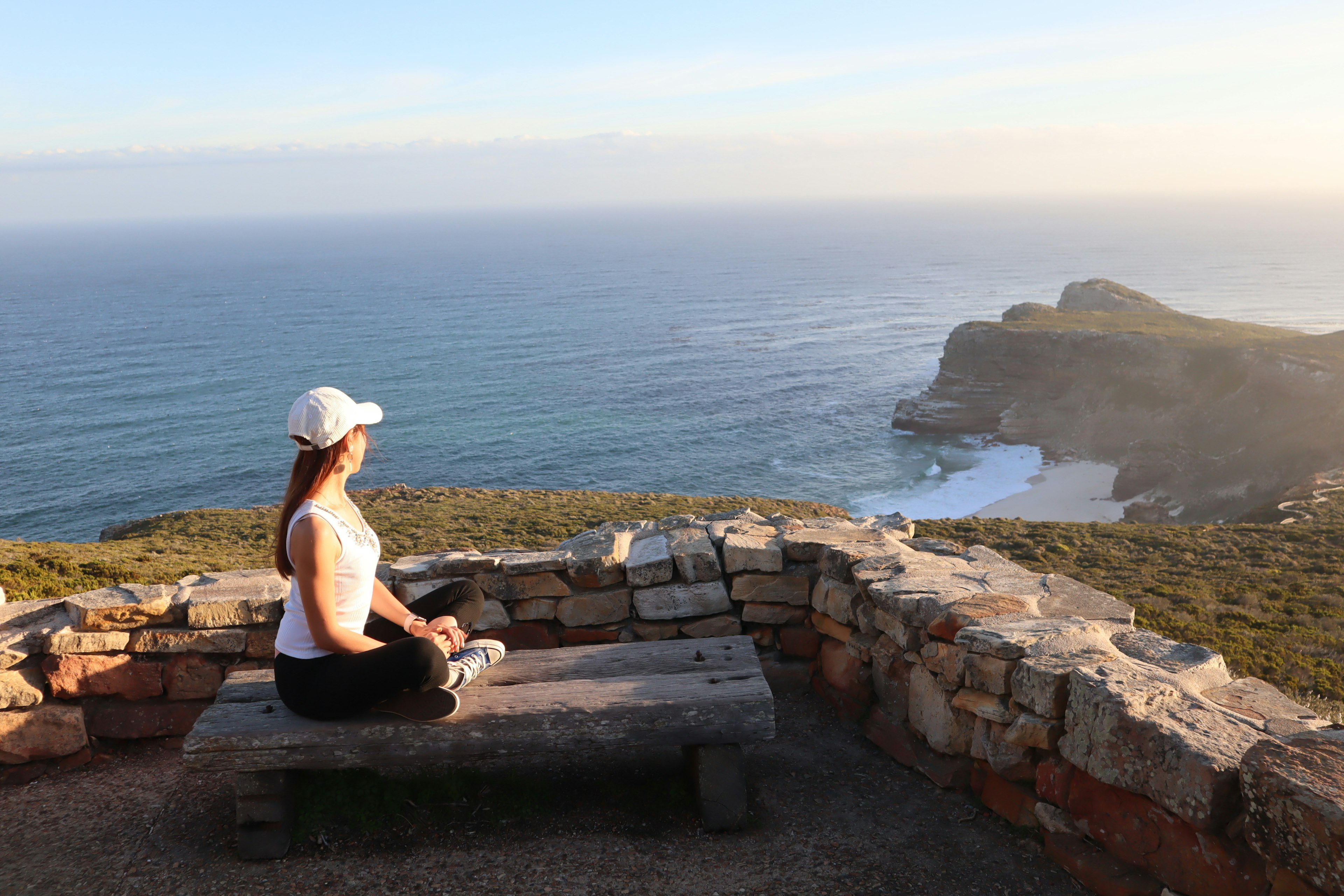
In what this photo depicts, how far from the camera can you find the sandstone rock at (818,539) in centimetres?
612

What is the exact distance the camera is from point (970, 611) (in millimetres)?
4711

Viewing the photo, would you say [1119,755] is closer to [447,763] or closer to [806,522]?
[447,763]

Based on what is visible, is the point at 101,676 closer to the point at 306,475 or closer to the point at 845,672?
the point at 306,475

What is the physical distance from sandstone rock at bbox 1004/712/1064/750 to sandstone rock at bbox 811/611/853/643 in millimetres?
1625

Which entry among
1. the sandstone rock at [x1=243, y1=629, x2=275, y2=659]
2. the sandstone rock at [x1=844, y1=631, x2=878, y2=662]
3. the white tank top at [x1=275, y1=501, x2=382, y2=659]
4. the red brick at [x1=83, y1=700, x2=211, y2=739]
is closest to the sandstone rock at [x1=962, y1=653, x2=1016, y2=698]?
the sandstone rock at [x1=844, y1=631, x2=878, y2=662]

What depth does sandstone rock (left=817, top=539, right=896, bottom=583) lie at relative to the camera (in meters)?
5.78

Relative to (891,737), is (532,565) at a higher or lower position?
higher

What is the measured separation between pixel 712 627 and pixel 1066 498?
42821mm

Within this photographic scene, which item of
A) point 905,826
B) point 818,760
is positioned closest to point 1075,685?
point 905,826

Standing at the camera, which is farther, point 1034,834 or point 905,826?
point 905,826

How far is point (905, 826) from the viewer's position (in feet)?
14.6

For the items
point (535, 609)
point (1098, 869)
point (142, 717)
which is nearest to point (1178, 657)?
point (1098, 869)

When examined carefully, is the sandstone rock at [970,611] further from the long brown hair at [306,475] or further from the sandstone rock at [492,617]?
the long brown hair at [306,475]

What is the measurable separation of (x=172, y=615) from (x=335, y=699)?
87.4 inches
